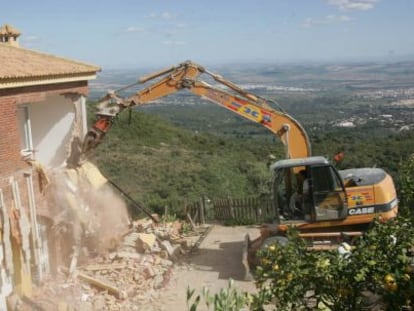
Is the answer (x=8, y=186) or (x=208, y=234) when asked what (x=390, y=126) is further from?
(x=8, y=186)

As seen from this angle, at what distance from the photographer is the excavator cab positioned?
1314 cm

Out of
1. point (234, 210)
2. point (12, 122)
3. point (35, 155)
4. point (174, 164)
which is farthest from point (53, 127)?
point (174, 164)

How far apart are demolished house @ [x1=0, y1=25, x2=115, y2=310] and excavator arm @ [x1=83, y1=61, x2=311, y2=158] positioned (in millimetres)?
1119

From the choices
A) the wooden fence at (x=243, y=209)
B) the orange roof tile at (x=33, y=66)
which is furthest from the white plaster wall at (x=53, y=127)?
the wooden fence at (x=243, y=209)

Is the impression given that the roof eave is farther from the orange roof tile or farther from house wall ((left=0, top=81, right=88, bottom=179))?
house wall ((left=0, top=81, right=88, bottom=179))

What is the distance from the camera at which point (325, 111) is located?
383ft

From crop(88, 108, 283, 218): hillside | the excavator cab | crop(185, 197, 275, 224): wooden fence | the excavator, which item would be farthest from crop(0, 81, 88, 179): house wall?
crop(88, 108, 283, 218): hillside

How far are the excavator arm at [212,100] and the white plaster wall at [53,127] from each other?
1.11 metres

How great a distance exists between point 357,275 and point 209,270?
10.7 meters

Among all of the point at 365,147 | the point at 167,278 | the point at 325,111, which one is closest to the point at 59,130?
the point at 167,278

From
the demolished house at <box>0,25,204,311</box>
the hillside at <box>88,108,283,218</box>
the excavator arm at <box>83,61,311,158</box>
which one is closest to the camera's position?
the demolished house at <box>0,25,204,311</box>

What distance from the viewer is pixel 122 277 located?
14.2m

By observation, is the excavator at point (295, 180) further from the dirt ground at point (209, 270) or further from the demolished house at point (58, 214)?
the demolished house at point (58, 214)

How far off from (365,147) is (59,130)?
102ft
